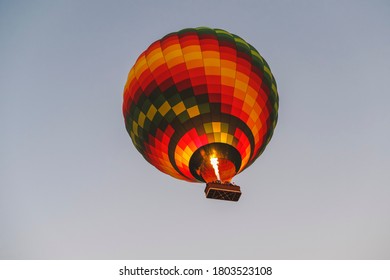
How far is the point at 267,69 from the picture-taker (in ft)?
33.2

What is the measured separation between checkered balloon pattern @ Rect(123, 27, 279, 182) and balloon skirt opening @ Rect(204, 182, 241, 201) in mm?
1057

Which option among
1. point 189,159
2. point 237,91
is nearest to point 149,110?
point 189,159

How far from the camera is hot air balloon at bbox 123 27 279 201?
8.62 meters

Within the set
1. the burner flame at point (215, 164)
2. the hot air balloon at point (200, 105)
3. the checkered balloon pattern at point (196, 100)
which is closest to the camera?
the burner flame at point (215, 164)

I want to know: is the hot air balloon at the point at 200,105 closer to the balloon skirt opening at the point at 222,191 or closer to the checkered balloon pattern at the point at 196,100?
the checkered balloon pattern at the point at 196,100

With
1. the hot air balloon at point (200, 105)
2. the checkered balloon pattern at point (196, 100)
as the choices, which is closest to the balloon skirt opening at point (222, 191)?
the hot air balloon at point (200, 105)

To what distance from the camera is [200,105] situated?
8.88 metres

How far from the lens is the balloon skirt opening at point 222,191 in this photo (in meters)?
7.47

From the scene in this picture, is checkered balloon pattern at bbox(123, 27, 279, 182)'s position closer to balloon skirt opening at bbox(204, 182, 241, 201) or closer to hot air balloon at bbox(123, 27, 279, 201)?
hot air balloon at bbox(123, 27, 279, 201)

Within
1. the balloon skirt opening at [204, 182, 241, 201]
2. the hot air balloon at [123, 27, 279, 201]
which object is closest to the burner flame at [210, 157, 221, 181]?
the hot air balloon at [123, 27, 279, 201]

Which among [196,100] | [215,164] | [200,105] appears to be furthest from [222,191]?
[196,100]

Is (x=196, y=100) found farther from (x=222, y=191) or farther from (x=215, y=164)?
(x=222, y=191)

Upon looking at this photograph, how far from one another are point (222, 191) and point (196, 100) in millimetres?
2503

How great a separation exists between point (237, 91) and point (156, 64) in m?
2.21
